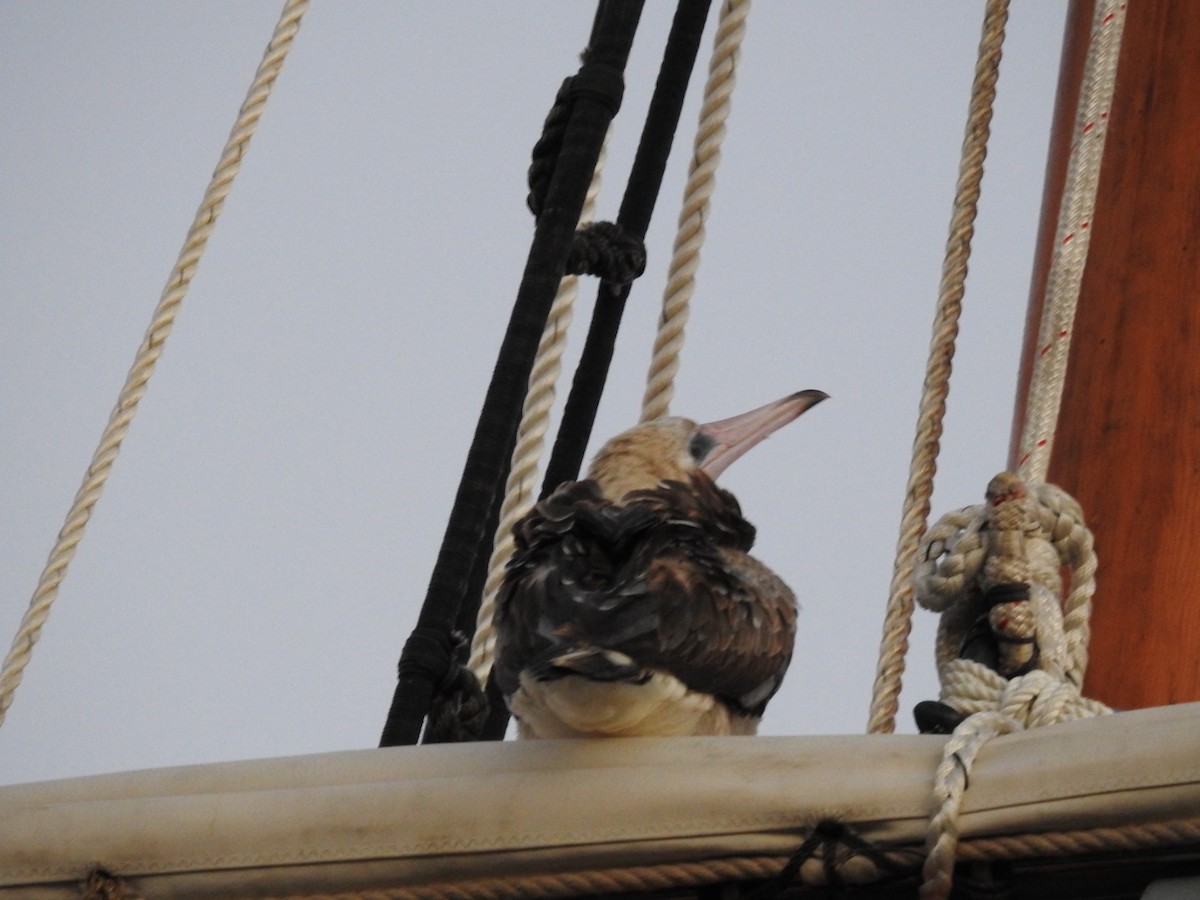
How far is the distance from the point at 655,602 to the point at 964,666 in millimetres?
426

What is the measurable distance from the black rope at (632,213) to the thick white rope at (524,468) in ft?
0.54

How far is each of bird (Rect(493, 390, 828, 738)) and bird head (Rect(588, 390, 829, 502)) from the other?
160 mm

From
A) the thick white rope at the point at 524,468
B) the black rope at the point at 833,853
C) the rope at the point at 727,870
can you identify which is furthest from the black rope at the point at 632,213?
the black rope at the point at 833,853

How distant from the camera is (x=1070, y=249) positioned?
2578 mm

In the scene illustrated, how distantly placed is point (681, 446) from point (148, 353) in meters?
0.65

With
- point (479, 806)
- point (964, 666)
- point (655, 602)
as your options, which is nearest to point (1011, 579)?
point (964, 666)

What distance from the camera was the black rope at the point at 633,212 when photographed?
2.77 metres

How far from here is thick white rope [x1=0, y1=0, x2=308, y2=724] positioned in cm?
238

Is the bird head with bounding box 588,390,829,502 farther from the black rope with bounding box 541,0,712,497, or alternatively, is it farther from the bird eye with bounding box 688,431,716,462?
the black rope with bounding box 541,0,712,497

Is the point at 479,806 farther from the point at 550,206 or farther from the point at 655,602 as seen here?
the point at 550,206

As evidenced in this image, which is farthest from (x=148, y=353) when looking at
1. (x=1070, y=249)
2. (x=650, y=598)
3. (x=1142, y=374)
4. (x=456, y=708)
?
(x=1142, y=374)

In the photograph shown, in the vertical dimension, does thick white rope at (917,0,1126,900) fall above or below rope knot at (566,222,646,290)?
below

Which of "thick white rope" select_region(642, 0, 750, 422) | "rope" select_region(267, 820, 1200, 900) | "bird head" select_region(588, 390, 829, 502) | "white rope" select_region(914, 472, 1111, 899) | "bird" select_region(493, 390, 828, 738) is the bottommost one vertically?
"rope" select_region(267, 820, 1200, 900)

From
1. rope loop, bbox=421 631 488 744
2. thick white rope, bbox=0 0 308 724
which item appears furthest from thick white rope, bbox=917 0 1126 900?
thick white rope, bbox=0 0 308 724
